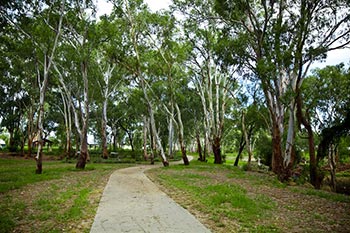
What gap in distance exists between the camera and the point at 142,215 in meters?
6.50

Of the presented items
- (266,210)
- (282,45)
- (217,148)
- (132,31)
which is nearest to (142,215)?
(266,210)

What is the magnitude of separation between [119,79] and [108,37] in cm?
1361

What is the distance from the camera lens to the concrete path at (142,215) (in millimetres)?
5531

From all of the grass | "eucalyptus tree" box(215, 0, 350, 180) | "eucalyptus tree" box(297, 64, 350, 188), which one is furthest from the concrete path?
"eucalyptus tree" box(297, 64, 350, 188)

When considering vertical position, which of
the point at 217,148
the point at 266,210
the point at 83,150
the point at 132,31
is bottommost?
the point at 266,210

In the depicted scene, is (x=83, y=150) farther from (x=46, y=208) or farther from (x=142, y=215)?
(x=142, y=215)

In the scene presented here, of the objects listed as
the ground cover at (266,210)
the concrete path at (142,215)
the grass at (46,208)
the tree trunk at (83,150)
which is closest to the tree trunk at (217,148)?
the tree trunk at (83,150)

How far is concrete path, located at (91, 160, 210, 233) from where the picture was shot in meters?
5.53

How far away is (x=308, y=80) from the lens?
2508 centimetres

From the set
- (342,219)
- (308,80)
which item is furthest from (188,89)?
(342,219)

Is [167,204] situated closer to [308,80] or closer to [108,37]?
[108,37]

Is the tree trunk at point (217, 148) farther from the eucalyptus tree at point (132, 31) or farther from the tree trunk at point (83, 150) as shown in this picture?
the tree trunk at point (83, 150)

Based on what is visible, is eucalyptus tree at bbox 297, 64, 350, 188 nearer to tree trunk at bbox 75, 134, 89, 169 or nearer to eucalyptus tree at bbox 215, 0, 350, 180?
eucalyptus tree at bbox 215, 0, 350, 180

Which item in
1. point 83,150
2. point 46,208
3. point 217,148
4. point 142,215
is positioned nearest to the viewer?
point 142,215
